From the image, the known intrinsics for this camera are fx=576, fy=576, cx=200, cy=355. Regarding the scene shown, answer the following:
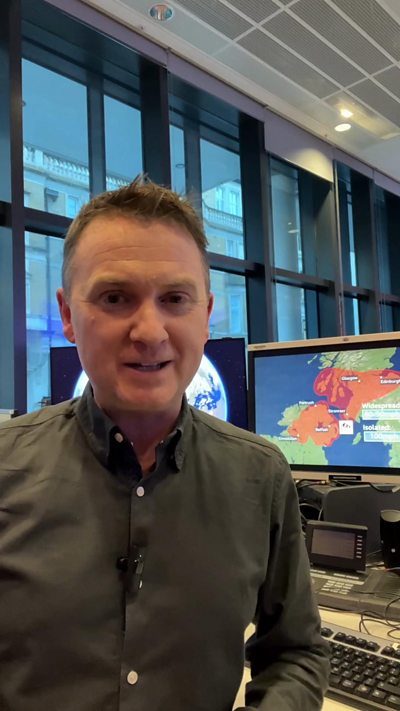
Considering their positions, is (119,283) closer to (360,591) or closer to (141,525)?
(141,525)

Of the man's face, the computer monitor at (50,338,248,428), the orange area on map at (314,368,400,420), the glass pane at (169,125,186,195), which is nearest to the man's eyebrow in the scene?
the man's face

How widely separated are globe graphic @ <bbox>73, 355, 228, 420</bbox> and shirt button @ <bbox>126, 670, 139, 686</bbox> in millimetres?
1352

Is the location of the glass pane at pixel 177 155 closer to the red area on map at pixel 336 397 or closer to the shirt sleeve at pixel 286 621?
the red area on map at pixel 336 397

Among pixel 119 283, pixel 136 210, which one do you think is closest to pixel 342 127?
pixel 136 210

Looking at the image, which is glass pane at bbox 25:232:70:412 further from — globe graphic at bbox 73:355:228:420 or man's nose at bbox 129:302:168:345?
man's nose at bbox 129:302:168:345

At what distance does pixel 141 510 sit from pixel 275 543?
24 centimetres

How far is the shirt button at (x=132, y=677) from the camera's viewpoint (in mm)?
731

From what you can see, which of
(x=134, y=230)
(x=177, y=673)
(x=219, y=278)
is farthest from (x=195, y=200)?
(x=219, y=278)

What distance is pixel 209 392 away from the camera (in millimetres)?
2141

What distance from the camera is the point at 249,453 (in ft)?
3.11

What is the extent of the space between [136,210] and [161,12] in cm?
335

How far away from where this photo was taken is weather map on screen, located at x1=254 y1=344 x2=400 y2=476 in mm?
1551

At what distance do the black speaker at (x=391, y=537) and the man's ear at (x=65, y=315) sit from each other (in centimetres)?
103

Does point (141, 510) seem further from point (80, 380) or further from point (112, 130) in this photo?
point (112, 130)
